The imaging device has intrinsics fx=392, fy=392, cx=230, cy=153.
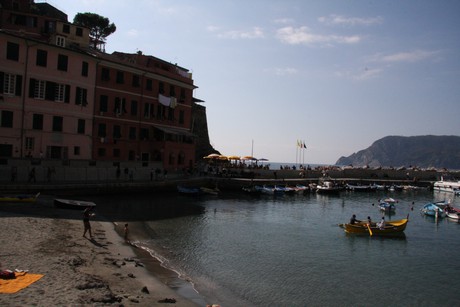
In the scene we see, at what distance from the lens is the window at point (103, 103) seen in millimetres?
56156

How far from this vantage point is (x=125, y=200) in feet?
153

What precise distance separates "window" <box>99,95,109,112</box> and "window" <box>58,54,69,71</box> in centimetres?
723

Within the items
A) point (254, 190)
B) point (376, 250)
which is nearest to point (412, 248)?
point (376, 250)

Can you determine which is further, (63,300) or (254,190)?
(254,190)

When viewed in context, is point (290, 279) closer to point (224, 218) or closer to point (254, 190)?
point (224, 218)

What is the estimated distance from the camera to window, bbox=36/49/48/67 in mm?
47344

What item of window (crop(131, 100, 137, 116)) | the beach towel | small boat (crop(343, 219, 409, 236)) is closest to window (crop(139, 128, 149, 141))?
window (crop(131, 100, 137, 116))

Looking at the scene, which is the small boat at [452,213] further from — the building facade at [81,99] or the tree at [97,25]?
the tree at [97,25]

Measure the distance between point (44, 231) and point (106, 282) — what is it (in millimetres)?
10634

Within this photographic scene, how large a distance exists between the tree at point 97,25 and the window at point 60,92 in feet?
126

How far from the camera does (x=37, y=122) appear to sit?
47.7 meters

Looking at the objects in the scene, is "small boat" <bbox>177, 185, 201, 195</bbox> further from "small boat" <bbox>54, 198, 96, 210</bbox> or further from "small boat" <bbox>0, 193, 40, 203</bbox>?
"small boat" <bbox>0, 193, 40, 203</bbox>

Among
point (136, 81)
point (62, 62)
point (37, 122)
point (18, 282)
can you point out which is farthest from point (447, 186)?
point (18, 282)

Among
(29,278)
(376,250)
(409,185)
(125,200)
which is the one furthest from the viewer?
(409,185)
